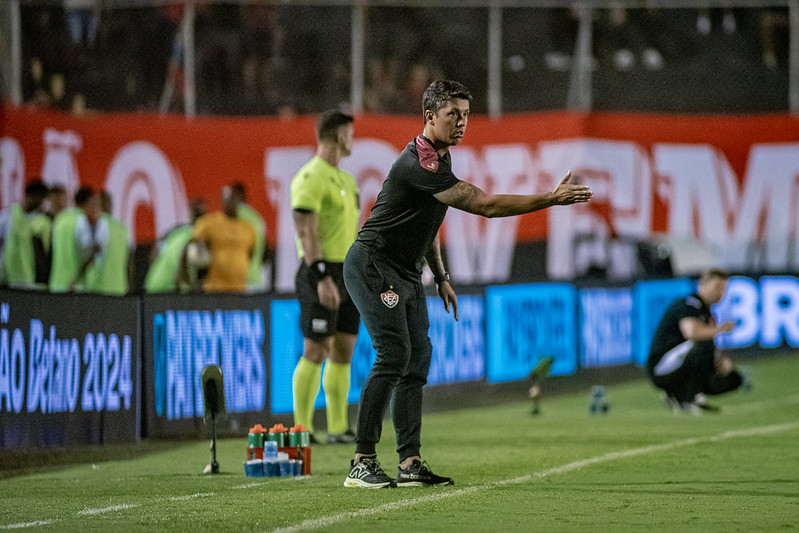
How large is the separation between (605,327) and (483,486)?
9.67 meters

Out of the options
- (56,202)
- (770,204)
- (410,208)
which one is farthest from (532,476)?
(770,204)

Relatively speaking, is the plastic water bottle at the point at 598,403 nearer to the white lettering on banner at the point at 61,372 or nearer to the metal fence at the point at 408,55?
the white lettering on banner at the point at 61,372

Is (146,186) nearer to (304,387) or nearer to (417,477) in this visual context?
(304,387)

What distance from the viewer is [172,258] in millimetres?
15648

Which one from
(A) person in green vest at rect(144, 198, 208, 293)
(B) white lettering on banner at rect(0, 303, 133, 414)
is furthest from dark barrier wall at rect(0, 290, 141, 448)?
(A) person in green vest at rect(144, 198, 208, 293)

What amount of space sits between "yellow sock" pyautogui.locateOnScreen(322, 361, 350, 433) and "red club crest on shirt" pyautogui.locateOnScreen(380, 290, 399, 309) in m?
2.95

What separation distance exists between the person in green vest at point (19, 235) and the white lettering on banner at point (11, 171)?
2.99 feet

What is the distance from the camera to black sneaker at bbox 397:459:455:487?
7727 mm

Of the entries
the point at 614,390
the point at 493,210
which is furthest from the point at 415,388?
the point at 614,390

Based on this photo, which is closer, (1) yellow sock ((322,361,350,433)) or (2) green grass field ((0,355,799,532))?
(2) green grass field ((0,355,799,532))

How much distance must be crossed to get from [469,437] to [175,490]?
4108 mm

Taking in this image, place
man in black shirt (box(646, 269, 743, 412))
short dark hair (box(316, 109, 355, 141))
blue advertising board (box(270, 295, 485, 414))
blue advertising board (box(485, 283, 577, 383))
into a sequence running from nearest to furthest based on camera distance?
short dark hair (box(316, 109, 355, 141))
blue advertising board (box(270, 295, 485, 414))
man in black shirt (box(646, 269, 743, 412))
blue advertising board (box(485, 283, 577, 383))

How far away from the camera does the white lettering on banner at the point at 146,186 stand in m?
17.7

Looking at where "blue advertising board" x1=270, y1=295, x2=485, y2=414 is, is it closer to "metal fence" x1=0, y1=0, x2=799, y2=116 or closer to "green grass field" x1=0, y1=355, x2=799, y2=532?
"green grass field" x1=0, y1=355, x2=799, y2=532
